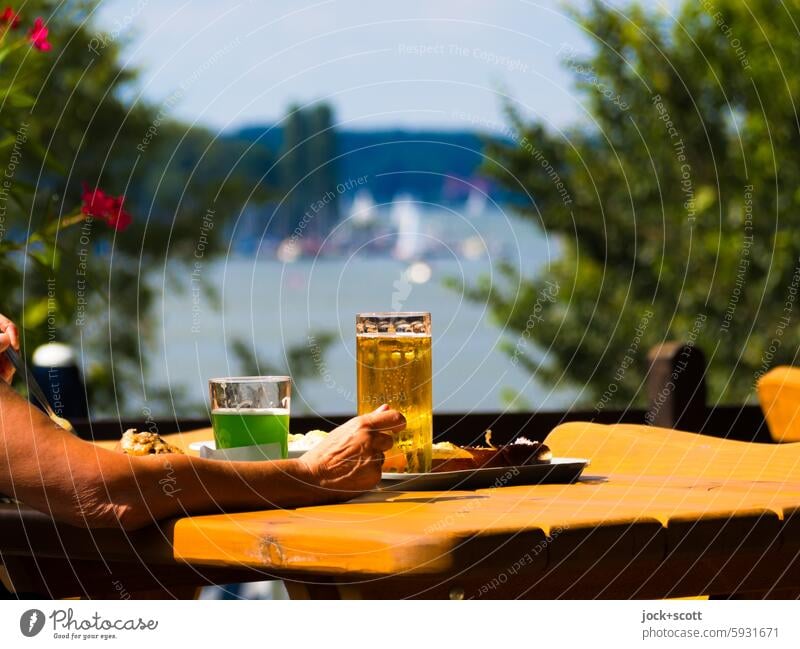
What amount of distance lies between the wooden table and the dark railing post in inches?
51.2

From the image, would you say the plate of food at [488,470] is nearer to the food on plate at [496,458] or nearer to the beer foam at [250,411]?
the food on plate at [496,458]

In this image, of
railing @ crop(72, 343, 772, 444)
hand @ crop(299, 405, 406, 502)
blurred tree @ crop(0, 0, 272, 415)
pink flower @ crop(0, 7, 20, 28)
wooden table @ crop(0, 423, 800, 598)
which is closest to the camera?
wooden table @ crop(0, 423, 800, 598)

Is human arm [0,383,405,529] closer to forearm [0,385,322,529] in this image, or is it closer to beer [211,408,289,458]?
forearm [0,385,322,529]

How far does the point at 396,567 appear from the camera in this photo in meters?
1.12

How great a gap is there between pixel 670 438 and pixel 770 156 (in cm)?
450

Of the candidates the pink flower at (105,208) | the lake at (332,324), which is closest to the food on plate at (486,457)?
the pink flower at (105,208)

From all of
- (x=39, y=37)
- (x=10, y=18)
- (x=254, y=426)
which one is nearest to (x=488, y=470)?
(x=254, y=426)

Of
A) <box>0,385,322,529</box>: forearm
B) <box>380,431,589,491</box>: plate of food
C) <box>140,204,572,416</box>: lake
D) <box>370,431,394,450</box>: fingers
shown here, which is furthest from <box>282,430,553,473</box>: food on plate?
<box>140,204,572,416</box>: lake

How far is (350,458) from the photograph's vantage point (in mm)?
1395

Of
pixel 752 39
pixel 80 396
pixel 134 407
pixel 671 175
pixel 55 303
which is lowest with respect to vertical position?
pixel 134 407

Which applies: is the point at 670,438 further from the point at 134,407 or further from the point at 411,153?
the point at 411,153

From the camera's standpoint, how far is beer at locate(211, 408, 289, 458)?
1.53m

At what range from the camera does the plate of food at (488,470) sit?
1513 mm
